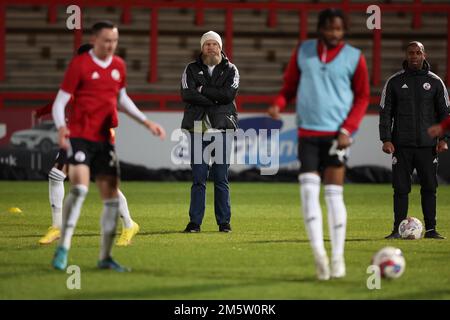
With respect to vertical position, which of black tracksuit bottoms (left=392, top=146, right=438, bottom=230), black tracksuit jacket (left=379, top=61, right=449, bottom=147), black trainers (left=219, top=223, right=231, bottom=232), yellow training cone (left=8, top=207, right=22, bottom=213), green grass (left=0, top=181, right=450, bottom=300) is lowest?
green grass (left=0, top=181, right=450, bottom=300)

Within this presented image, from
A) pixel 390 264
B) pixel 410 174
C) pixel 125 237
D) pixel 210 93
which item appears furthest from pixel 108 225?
pixel 410 174

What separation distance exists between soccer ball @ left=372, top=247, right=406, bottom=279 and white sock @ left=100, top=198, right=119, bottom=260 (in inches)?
78.6

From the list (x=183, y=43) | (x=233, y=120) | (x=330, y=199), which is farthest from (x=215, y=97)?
(x=183, y=43)

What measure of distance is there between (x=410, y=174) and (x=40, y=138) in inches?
410

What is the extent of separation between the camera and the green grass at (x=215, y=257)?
23.3ft

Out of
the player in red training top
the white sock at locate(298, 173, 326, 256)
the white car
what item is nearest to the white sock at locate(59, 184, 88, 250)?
the player in red training top

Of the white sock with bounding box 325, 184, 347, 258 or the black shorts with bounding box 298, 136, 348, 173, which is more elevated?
the black shorts with bounding box 298, 136, 348, 173

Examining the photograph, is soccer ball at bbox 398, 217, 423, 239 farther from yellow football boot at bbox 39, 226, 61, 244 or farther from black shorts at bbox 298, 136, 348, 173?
yellow football boot at bbox 39, 226, 61, 244

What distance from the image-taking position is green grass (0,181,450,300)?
7.10m

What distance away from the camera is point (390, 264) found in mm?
7621

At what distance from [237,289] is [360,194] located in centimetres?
1067

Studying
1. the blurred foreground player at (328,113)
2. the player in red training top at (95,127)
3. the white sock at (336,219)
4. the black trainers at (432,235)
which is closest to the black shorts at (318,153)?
the blurred foreground player at (328,113)

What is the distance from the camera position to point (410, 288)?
7336mm

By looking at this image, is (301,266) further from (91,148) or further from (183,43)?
(183,43)
